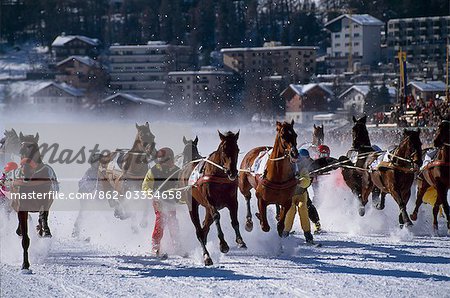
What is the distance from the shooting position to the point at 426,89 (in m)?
57.9

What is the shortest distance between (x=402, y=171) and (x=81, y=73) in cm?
3177

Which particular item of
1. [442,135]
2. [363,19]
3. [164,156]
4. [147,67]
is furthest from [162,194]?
[363,19]

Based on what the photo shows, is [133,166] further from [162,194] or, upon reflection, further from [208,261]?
[208,261]

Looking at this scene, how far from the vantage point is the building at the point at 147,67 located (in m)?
36.8

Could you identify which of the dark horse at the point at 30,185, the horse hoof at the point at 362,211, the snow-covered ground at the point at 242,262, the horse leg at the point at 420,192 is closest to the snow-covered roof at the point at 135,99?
the snow-covered ground at the point at 242,262

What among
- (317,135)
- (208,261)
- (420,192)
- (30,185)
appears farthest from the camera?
(317,135)

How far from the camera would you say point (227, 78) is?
4291cm

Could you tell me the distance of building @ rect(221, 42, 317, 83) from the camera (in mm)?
44281

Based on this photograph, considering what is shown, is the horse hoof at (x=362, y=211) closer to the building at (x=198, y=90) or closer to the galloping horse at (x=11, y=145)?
the galloping horse at (x=11, y=145)

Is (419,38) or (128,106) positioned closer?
(128,106)

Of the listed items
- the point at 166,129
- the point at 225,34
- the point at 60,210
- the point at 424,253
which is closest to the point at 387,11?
the point at 225,34

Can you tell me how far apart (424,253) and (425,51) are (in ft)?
204

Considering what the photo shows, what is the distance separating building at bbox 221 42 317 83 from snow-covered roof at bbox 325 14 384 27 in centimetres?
1885

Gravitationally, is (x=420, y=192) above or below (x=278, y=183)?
below
